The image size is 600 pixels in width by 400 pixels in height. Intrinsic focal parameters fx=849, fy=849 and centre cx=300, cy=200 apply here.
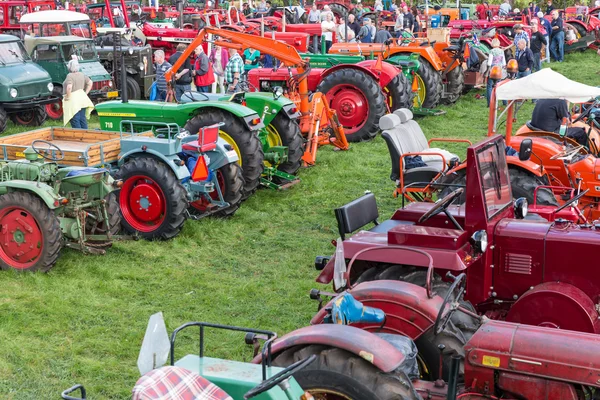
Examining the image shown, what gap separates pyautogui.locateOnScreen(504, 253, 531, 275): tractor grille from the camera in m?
5.57

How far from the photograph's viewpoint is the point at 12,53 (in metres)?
15.4

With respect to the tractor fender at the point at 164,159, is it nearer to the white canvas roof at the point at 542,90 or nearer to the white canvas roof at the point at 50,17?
the white canvas roof at the point at 542,90

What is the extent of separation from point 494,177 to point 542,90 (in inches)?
148

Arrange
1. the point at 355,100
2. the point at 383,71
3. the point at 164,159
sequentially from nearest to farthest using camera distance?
the point at 164,159
the point at 355,100
the point at 383,71

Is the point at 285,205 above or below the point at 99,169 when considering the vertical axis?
below

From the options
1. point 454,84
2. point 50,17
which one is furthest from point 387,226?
point 50,17

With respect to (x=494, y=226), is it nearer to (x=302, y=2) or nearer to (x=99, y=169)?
(x=99, y=169)

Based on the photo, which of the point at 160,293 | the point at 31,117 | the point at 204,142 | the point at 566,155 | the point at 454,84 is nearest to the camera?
the point at 160,293

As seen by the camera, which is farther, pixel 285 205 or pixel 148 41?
pixel 148 41

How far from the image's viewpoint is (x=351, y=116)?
14031mm

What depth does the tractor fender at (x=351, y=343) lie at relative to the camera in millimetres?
3938

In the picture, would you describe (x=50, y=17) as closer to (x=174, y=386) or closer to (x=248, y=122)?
(x=248, y=122)

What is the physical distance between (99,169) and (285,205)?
8.98 feet

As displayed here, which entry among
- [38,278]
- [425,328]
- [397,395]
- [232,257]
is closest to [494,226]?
[425,328]
